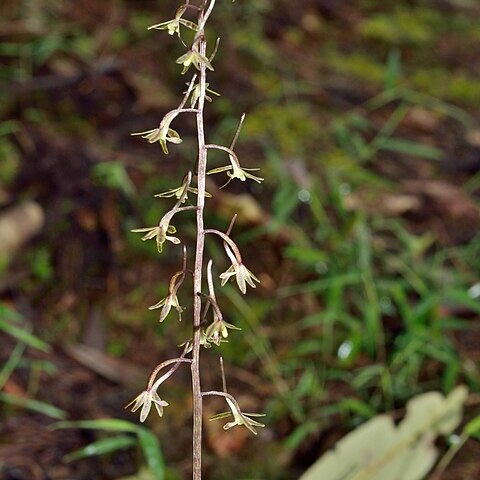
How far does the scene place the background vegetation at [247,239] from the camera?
2.80 m

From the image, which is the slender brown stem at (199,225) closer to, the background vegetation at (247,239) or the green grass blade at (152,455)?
the green grass blade at (152,455)

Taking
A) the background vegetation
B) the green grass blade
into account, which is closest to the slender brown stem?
the green grass blade

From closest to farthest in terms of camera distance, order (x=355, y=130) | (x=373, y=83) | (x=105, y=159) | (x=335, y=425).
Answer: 1. (x=335, y=425)
2. (x=105, y=159)
3. (x=355, y=130)
4. (x=373, y=83)

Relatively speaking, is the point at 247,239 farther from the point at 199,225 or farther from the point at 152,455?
the point at 199,225

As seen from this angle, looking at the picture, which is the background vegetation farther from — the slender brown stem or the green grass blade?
the slender brown stem

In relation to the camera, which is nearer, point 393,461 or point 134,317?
point 393,461

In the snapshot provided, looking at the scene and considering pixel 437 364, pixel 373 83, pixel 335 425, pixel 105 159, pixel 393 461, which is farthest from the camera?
pixel 373 83

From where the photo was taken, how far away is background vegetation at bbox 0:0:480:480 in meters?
2.80

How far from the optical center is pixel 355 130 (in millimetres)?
4430

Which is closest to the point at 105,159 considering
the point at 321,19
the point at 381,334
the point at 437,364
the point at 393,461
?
the point at 381,334

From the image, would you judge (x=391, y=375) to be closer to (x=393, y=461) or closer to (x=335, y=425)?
(x=335, y=425)

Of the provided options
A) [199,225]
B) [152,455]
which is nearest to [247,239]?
[152,455]

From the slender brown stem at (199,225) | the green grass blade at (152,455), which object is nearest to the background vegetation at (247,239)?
the green grass blade at (152,455)

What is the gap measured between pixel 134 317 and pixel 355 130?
1.81 m
